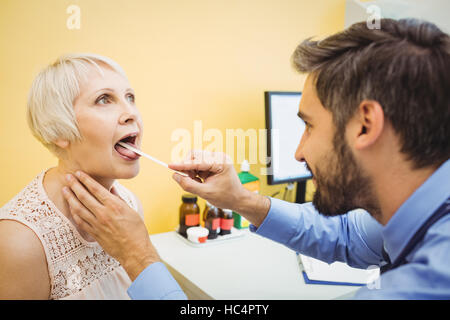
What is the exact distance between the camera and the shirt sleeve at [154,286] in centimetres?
72

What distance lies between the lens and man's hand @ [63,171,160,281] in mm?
779

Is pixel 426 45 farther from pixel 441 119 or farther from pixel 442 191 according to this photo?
pixel 442 191

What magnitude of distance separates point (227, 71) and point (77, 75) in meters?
0.92

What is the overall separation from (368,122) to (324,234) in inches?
18.9

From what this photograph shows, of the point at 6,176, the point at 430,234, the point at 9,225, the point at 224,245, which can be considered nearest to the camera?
the point at 430,234

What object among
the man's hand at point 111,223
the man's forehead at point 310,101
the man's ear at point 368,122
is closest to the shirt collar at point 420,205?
the man's ear at point 368,122

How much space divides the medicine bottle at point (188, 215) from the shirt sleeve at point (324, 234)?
0.47m

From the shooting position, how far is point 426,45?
2.33 feet

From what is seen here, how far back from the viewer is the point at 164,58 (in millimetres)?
1418

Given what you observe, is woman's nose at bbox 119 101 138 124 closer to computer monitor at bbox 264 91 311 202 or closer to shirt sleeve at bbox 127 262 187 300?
shirt sleeve at bbox 127 262 187 300

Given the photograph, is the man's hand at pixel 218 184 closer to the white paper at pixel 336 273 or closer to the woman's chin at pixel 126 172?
the woman's chin at pixel 126 172

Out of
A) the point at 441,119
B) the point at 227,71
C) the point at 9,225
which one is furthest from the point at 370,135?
the point at 227,71

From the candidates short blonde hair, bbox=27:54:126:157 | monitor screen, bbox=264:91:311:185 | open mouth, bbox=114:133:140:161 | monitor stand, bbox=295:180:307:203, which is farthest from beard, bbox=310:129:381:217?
monitor stand, bbox=295:180:307:203

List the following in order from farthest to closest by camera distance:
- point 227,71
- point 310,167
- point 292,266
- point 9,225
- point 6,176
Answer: point 227,71
point 292,266
point 6,176
point 310,167
point 9,225
